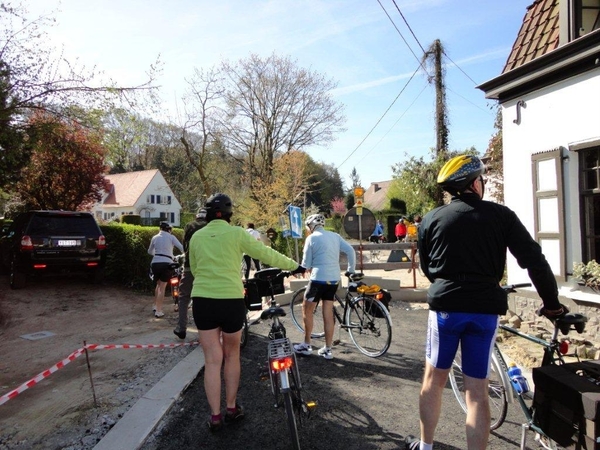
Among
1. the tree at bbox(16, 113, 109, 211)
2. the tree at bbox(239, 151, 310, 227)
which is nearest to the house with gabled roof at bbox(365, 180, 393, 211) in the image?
the tree at bbox(239, 151, 310, 227)

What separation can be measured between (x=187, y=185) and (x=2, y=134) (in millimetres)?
35277

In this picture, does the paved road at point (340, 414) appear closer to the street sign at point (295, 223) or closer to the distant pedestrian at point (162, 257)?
the distant pedestrian at point (162, 257)

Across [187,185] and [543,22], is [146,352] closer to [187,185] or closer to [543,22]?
[543,22]

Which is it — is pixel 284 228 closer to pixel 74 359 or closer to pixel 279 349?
pixel 74 359

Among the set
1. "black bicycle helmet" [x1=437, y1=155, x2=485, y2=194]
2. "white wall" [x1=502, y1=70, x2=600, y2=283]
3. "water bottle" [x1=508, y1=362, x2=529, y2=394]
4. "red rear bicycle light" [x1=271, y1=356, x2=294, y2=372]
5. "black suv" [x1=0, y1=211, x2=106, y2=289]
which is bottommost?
"water bottle" [x1=508, y1=362, x2=529, y2=394]

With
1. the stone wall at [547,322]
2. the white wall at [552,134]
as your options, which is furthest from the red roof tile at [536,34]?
the stone wall at [547,322]

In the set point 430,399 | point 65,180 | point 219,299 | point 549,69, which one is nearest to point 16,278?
point 65,180

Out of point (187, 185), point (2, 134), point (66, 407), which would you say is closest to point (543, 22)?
point (66, 407)

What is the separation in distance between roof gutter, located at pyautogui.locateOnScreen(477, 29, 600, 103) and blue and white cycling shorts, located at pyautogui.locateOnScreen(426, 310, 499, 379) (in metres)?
4.88

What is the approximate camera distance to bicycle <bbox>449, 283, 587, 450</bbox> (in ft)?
8.98

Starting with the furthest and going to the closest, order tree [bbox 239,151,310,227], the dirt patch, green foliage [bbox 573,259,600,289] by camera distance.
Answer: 1. tree [bbox 239,151,310,227]
2. green foliage [bbox 573,259,600,289]
3. the dirt patch

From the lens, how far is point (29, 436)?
11.6 ft

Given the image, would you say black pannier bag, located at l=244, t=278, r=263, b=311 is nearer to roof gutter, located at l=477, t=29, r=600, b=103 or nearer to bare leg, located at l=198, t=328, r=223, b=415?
bare leg, located at l=198, t=328, r=223, b=415

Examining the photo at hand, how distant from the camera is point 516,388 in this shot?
3.14 meters
